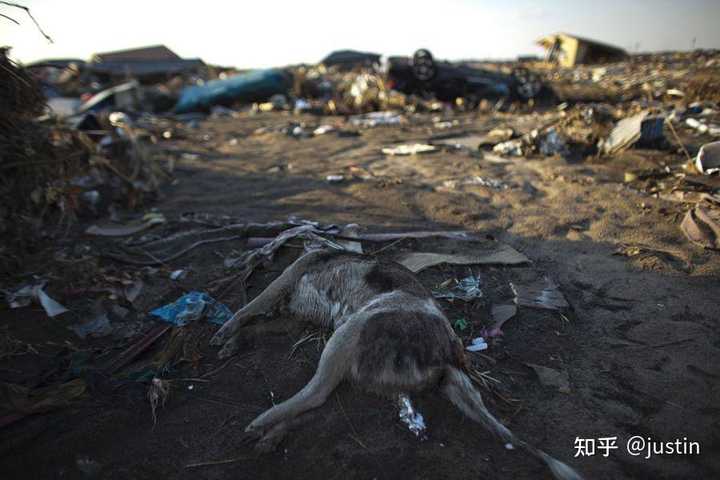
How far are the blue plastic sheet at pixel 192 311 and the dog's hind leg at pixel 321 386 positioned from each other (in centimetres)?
122

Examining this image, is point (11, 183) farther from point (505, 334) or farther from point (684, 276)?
point (684, 276)

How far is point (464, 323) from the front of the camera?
3131mm

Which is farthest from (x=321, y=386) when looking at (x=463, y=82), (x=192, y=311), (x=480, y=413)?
(x=463, y=82)

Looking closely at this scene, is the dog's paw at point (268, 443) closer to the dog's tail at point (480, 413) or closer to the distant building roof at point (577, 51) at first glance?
the dog's tail at point (480, 413)

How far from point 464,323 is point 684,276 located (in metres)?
2.20

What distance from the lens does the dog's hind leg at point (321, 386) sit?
2.23 meters

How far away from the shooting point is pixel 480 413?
208cm

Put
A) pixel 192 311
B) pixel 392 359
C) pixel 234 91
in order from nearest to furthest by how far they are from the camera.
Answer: pixel 392 359
pixel 192 311
pixel 234 91

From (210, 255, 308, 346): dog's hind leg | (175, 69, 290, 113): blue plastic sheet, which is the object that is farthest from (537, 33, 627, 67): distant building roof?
(210, 255, 308, 346): dog's hind leg

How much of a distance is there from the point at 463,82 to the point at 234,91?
9.18 metres

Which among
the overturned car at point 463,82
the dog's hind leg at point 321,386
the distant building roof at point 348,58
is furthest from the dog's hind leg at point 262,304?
the distant building roof at point 348,58

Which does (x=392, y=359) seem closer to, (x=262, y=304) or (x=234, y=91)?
(x=262, y=304)

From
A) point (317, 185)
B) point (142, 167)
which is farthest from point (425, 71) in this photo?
point (142, 167)

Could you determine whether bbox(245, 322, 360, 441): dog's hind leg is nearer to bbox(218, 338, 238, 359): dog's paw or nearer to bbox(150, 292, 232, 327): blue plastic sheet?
bbox(218, 338, 238, 359): dog's paw
